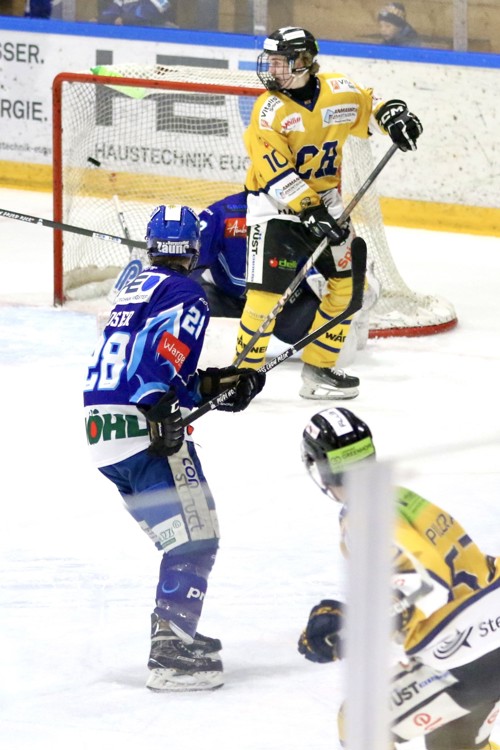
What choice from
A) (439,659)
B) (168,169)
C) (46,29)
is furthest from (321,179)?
(46,29)

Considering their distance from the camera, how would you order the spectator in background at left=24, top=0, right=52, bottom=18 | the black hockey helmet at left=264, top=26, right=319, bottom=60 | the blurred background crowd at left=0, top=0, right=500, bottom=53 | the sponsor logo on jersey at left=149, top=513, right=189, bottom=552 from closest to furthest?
1. the sponsor logo on jersey at left=149, top=513, right=189, bottom=552
2. the black hockey helmet at left=264, top=26, right=319, bottom=60
3. the blurred background crowd at left=0, top=0, right=500, bottom=53
4. the spectator in background at left=24, top=0, right=52, bottom=18

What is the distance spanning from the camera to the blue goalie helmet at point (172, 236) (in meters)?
2.86

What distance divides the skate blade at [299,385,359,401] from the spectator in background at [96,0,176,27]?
3522mm

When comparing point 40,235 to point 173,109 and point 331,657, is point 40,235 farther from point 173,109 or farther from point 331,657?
point 331,657

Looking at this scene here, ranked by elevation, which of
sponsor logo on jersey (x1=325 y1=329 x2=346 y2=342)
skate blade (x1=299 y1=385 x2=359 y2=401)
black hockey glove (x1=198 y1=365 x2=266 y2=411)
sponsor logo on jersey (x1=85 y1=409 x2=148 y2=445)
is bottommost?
skate blade (x1=299 y1=385 x2=359 y2=401)

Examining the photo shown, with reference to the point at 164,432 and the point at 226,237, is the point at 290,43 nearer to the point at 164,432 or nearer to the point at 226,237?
the point at 226,237

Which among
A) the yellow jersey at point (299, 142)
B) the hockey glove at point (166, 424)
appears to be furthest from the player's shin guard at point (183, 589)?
the yellow jersey at point (299, 142)

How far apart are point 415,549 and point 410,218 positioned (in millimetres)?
5853

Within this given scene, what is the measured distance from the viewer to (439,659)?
1961 millimetres

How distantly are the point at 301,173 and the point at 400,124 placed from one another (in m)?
0.37

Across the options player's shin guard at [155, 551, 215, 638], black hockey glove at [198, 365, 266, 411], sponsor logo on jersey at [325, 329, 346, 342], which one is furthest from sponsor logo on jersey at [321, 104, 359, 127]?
player's shin guard at [155, 551, 215, 638]

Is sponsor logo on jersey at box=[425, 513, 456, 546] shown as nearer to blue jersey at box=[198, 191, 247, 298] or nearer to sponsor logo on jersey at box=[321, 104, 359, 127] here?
sponsor logo on jersey at box=[321, 104, 359, 127]

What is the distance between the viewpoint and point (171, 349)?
8.80 feet

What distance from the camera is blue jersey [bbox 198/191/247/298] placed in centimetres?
489
